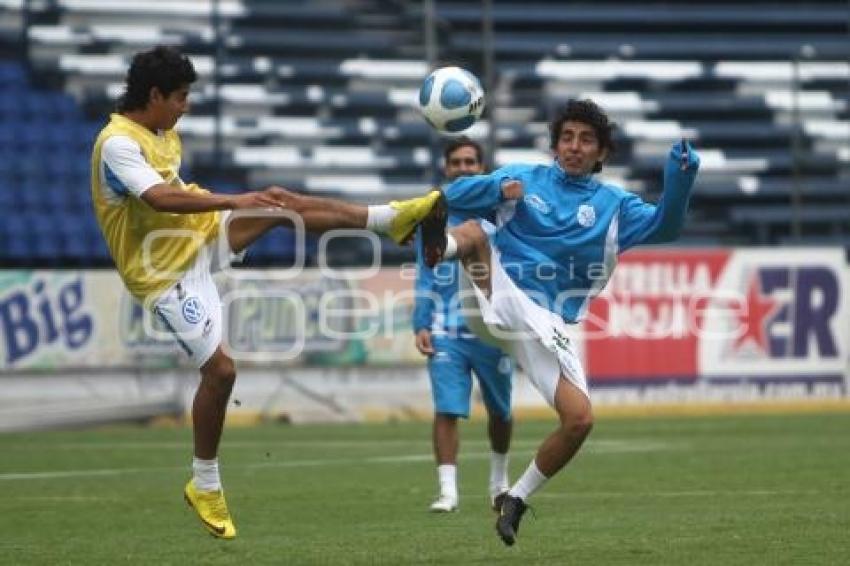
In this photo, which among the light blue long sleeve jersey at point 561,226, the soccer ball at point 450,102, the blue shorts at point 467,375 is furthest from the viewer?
the blue shorts at point 467,375

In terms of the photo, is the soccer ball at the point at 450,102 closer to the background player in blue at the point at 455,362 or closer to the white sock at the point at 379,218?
the white sock at the point at 379,218

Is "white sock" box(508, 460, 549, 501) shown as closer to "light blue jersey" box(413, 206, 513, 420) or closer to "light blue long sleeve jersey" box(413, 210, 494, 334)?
"light blue jersey" box(413, 206, 513, 420)

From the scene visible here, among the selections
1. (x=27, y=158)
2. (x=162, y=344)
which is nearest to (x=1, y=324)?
(x=162, y=344)

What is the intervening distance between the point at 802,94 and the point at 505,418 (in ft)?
66.7

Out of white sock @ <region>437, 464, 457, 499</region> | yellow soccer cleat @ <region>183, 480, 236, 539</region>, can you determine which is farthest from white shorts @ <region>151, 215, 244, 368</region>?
white sock @ <region>437, 464, 457, 499</region>

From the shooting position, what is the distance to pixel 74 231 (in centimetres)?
2514

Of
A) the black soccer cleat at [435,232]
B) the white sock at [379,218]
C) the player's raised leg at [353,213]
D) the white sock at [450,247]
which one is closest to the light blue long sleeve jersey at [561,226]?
the white sock at [450,247]

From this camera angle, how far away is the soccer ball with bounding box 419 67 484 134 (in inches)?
435

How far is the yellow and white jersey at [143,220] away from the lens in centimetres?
1002

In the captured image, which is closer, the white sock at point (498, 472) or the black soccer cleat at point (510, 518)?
the black soccer cleat at point (510, 518)

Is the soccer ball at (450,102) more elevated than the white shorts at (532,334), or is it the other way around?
the soccer ball at (450,102)

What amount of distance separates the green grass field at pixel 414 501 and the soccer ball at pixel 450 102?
7.36 feet

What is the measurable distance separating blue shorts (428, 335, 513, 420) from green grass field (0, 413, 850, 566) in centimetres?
65

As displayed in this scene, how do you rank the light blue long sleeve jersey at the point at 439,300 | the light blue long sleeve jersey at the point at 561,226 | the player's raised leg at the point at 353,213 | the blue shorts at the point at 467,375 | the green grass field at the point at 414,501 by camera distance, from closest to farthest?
the player's raised leg at the point at 353,213
the green grass field at the point at 414,501
the light blue long sleeve jersey at the point at 561,226
the blue shorts at the point at 467,375
the light blue long sleeve jersey at the point at 439,300
